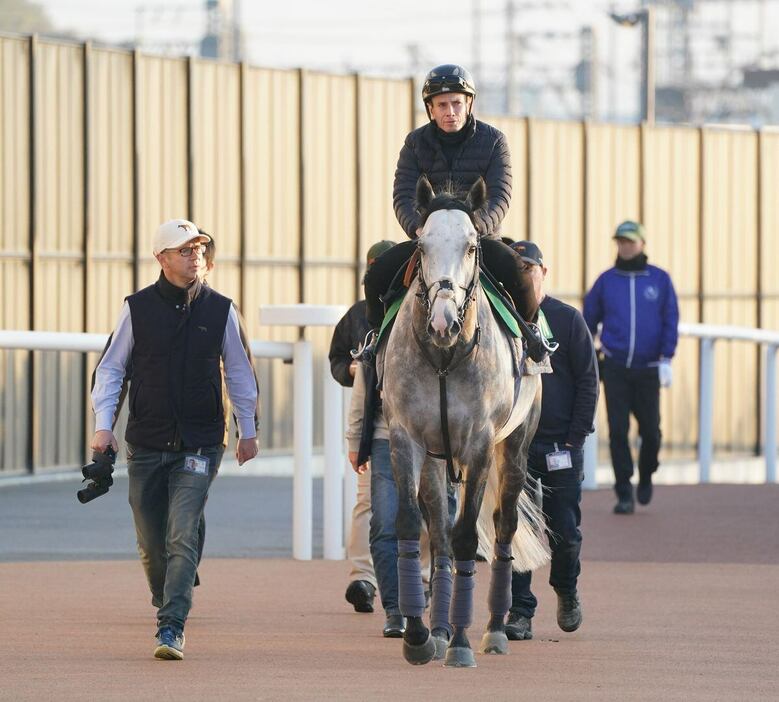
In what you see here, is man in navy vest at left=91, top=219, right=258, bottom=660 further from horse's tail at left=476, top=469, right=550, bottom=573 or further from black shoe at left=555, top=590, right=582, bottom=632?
black shoe at left=555, top=590, right=582, bottom=632

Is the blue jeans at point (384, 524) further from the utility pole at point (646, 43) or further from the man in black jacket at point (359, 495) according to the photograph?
the utility pole at point (646, 43)

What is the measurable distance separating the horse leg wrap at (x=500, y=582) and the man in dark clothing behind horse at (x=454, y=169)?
1153 mm

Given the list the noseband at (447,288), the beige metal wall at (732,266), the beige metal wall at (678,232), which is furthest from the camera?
the beige metal wall at (732,266)

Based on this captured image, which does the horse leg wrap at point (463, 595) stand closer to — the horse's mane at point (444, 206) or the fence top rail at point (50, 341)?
the horse's mane at point (444, 206)

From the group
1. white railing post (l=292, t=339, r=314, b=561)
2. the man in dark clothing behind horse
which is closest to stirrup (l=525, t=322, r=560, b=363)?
the man in dark clothing behind horse

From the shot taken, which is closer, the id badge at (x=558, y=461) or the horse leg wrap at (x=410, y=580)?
the horse leg wrap at (x=410, y=580)

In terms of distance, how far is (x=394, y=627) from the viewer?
30.8ft

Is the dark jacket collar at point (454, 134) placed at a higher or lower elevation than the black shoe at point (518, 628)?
higher

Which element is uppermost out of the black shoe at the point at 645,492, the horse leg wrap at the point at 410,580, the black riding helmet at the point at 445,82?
the black riding helmet at the point at 445,82

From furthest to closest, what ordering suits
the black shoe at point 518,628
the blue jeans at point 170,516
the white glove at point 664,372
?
the white glove at point 664,372
the black shoe at point 518,628
the blue jeans at point 170,516

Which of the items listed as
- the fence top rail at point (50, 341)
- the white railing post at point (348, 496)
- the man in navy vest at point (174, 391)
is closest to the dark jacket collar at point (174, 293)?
the man in navy vest at point (174, 391)

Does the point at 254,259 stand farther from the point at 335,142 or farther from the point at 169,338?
the point at 169,338

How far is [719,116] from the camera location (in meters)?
81.8

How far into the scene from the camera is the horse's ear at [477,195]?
8.45 metres
